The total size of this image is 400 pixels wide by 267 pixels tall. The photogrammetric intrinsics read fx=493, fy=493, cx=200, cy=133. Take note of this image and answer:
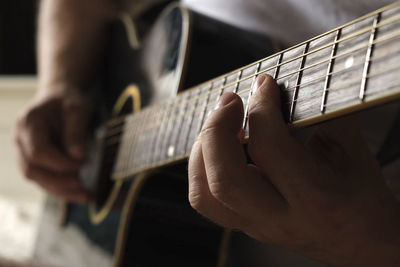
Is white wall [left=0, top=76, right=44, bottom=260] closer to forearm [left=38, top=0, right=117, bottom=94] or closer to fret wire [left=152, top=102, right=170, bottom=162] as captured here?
forearm [left=38, top=0, right=117, bottom=94]

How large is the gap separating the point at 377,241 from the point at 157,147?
275 millimetres

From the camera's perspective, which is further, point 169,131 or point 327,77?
point 169,131

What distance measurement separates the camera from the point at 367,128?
1.66 feet

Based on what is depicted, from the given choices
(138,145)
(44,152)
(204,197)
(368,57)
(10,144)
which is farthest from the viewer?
(10,144)

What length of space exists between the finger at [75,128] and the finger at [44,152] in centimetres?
2

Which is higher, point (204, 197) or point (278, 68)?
point (278, 68)

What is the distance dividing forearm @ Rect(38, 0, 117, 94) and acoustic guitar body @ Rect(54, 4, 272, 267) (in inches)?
12.0

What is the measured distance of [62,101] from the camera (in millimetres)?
983

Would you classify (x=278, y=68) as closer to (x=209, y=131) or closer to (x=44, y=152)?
(x=209, y=131)

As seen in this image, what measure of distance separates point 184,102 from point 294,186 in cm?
20

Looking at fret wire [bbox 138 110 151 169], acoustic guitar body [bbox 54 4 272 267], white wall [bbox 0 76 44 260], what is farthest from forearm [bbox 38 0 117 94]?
white wall [bbox 0 76 44 260]

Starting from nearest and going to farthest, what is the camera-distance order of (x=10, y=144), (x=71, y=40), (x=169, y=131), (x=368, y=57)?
(x=368, y=57) → (x=169, y=131) → (x=71, y=40) → (x=10, y=144)

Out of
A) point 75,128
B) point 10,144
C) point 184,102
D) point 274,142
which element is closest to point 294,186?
point 274,142

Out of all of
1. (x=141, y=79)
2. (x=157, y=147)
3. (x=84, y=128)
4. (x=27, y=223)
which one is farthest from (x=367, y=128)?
(x=27, y=223)
